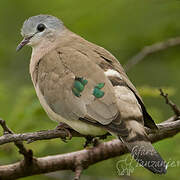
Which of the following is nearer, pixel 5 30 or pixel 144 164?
pixel 144 164

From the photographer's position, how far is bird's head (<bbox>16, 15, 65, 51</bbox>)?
18.5 feet

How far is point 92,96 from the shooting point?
433 cm

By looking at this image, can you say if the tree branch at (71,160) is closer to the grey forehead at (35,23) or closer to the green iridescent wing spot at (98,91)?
the green iridescent wing spot at (98,91)

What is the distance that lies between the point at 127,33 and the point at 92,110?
231cm

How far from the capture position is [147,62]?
709 centimetres

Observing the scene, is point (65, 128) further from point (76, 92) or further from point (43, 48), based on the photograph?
point (43, 48)

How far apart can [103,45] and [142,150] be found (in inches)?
114

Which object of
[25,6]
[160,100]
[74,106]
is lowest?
[160,100]

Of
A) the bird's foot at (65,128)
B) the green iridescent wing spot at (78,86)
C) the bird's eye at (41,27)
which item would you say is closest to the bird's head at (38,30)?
the bird's eye at (41,27)

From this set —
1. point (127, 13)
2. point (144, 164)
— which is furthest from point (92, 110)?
point (127, 13)

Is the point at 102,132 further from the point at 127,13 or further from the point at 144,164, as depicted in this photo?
the point at 127,13

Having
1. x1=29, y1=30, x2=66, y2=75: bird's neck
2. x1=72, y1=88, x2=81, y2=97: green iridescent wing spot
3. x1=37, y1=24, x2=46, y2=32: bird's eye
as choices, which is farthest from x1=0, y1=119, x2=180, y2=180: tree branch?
x1=37, y1=24, x2=46, y2=32: bird's eye

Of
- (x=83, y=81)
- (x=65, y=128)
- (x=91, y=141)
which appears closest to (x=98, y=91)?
(x=83, y=81)

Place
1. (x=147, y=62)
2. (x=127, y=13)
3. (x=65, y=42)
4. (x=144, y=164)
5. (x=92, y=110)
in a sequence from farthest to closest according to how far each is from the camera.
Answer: (x=147, y=62)
(x=127, y=13)
(x=65, y=42)
(x=92, y=110)
(x=144, y=164)
